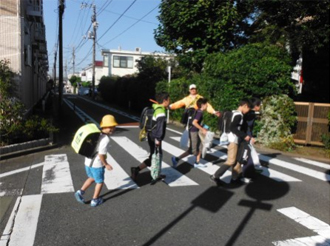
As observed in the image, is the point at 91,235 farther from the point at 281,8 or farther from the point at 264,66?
the point at 281,8

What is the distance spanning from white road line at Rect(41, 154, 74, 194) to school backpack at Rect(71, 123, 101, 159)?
1390 millimetres

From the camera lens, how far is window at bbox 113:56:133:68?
49062 mm

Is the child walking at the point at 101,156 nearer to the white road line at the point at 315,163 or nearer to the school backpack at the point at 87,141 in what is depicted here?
the school backpack at the point at 87,141

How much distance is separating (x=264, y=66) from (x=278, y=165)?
3.98 m

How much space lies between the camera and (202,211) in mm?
4637

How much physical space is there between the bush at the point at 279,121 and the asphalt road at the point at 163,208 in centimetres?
258

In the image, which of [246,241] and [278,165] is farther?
[278,165]

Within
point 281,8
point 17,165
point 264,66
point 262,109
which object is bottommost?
point 17,165

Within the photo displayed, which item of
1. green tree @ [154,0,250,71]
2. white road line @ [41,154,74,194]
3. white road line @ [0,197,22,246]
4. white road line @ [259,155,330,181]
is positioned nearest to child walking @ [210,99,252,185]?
white road line @ [259,155,330,181]

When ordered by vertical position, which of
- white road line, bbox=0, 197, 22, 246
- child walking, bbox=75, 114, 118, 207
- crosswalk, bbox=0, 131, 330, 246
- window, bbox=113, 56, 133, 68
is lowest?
white road line, bbox=0, 197, 22, 246

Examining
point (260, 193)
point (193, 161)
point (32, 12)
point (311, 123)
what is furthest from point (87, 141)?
point (32, 12)

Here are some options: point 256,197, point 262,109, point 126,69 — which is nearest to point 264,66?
point 262,109

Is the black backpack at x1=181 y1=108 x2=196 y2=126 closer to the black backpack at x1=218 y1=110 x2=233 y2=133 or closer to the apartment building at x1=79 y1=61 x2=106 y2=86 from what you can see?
the black backpack at x1=218 y1=110 x2=233 y2=133

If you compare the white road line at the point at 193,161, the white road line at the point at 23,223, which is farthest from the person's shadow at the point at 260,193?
the white road line at the point at 23,223
